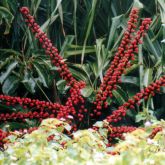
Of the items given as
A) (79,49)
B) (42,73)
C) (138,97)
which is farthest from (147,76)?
(42,73)

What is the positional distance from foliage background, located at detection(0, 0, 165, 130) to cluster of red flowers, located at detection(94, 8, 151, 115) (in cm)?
12

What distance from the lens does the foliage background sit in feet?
11.2

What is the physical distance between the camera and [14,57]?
354cm

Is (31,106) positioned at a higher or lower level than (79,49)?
lower

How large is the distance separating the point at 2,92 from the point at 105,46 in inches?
27.5

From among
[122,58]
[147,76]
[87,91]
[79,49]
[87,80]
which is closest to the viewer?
[122,58]

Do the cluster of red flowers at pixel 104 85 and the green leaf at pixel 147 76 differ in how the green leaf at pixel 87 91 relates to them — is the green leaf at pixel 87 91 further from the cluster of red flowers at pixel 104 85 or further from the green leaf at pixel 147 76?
the green leaf at pixel 147 76

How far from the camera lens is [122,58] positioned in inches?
122

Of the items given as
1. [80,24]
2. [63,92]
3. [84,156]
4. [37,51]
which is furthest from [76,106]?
[84,156]

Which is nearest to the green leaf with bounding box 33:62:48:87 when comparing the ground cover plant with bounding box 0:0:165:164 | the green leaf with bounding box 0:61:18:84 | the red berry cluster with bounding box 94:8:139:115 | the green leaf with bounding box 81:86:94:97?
the ground cover plant with bounding box 0:0:165:164

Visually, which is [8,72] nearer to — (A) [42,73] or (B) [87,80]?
(A) [42,73]

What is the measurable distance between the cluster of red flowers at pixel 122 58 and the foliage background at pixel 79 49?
0.12m

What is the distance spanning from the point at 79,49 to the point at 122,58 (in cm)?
57

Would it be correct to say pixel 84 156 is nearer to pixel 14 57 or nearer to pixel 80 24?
pixel 14 57
